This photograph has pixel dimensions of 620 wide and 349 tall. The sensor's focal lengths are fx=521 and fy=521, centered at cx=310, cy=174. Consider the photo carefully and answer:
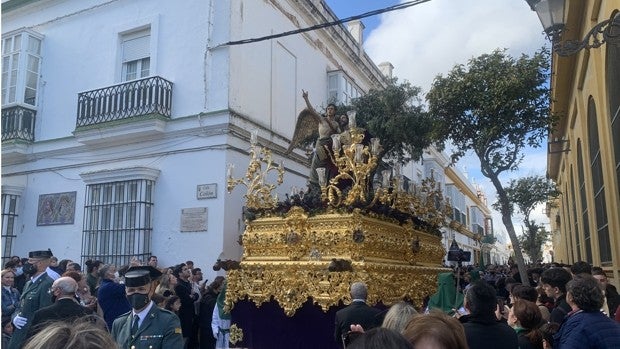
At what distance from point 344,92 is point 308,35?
232 cm

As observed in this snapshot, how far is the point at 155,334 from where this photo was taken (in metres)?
3.77

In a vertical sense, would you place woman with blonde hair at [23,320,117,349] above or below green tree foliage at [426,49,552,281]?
below

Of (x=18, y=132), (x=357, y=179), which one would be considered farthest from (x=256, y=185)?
(x=18, y=132)

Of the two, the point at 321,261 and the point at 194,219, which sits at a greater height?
the point at 194,219

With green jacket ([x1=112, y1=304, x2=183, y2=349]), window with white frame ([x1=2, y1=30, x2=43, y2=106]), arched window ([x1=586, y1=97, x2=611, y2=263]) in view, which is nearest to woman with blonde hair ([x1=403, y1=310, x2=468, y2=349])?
green jacket ([x1=112, y1=304, x2=183, y2=349])

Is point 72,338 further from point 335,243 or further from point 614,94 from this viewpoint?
point 614,94

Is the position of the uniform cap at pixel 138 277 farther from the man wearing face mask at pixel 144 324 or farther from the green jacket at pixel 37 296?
the green jacket at pixel 37 296

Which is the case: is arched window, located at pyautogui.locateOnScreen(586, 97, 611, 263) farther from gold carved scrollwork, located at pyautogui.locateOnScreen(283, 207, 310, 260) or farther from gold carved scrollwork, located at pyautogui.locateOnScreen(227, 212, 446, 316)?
gold carved scrollwork, located at pyautogui.locateOnScreen(283, 207, 310, 260)

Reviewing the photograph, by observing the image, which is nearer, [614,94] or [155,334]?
[155,334]

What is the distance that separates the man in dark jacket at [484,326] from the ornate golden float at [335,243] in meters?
2.60

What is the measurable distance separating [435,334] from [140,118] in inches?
413

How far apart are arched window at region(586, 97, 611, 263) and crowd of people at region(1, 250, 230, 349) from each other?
23.3 ft

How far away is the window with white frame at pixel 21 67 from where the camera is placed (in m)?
13.7

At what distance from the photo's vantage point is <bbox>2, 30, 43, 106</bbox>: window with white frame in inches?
540
